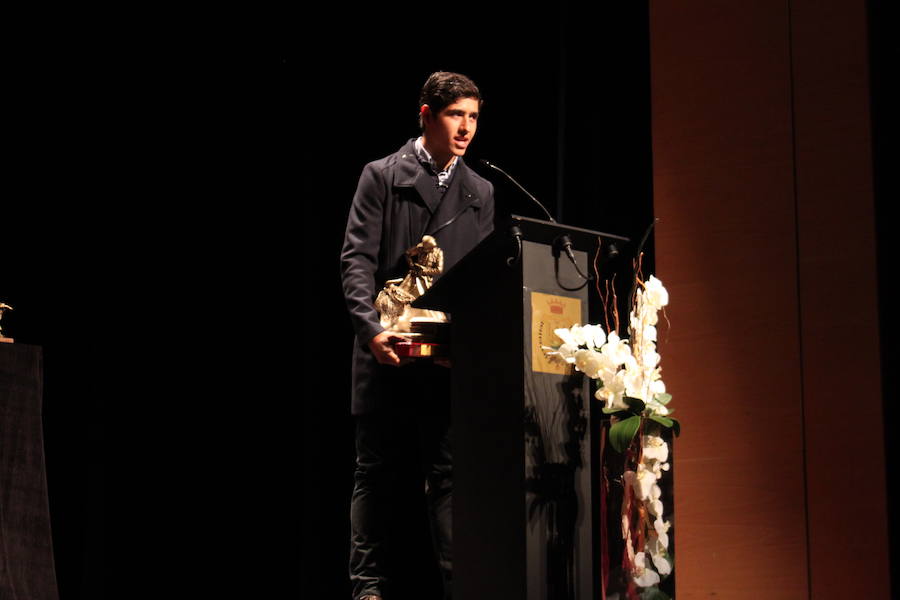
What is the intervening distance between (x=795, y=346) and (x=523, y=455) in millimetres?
1427

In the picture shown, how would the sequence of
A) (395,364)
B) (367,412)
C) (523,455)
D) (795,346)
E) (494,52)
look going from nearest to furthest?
(523,455) < (395,364) < (367,412) < (795,346) < (494,52)

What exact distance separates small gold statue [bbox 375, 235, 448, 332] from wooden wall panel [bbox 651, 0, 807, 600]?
1.03 m

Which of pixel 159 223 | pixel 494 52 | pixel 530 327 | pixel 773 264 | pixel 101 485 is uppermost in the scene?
pixel 494 52

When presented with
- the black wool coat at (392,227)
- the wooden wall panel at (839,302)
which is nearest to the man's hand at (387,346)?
the black wool coat at (392,227)

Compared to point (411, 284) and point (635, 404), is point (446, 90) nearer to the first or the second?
point (411, 284)

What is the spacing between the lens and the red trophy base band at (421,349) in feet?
7.98

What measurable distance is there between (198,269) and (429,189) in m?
1.71

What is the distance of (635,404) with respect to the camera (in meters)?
2.05

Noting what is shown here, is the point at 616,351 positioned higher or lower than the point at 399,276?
lower

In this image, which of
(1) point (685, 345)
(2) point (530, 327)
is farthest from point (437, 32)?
(2) point (530, 327)

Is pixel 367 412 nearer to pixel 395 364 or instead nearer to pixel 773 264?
pixel 395 364

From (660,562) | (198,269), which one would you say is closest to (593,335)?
(660,562)

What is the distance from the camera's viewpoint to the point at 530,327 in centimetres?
207

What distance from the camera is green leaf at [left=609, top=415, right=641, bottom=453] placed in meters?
2.01
